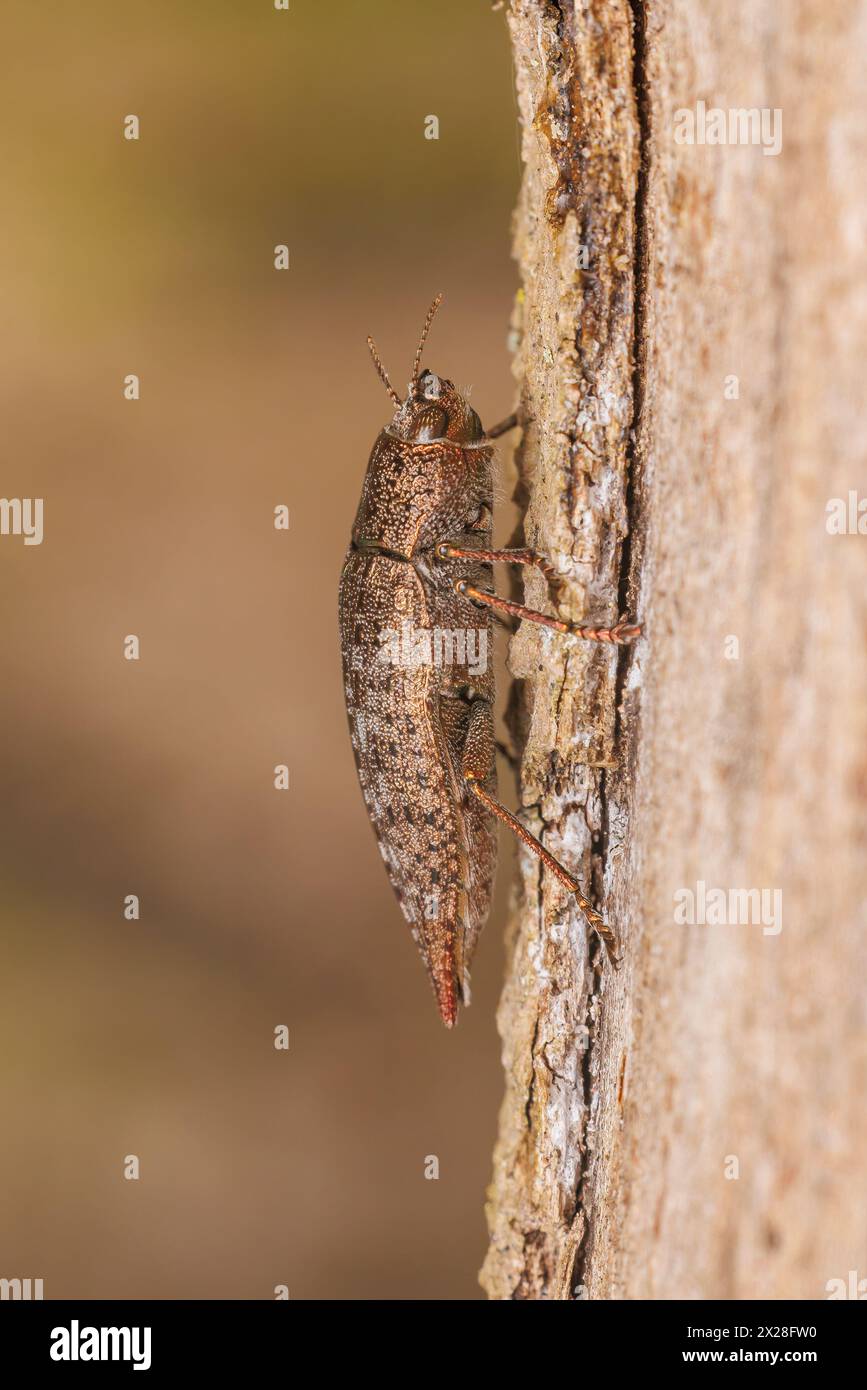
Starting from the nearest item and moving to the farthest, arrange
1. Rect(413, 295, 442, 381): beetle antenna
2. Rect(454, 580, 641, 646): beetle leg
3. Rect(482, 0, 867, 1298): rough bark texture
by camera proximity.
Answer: Rect(482, 0, 867, 1298): rough bark texture
Rect(454, 580, 641, 646): beetle leg
Rect(413, 295, 442, 381): beetle antenna

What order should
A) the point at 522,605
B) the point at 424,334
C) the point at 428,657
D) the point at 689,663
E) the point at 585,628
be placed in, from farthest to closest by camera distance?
the point at 428,657 → the point at 424,334 → the point at 522,605 → the point at 585,628 → the point at 689,663

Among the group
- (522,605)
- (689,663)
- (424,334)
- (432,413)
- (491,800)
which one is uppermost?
(424,334)

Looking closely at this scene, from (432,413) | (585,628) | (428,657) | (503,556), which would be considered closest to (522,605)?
(503,556)

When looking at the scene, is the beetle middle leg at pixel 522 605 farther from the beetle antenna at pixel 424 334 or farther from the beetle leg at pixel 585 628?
the beetle antenna at pixel 424 334

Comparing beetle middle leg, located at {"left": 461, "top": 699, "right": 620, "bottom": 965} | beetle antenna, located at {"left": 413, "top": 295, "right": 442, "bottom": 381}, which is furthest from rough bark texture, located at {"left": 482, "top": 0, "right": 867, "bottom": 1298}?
beetle antenna, located at {"left": 413, "top": 295, "right": 442, "bottom": 381}

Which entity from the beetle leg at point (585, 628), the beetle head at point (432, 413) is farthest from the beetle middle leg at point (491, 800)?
the beetle head at point (432, 413)

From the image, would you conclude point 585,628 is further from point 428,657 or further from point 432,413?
point 432,413

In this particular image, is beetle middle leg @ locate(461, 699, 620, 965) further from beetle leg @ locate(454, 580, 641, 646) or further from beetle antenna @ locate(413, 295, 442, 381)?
beetle antenna @ locate(413, 295, 442, 381)
